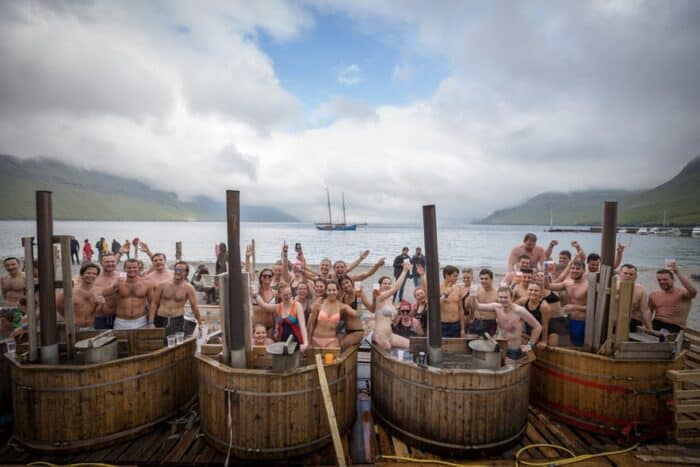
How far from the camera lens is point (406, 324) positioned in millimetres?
6980

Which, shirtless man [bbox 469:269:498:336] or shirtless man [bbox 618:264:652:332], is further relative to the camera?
shirtless man [bbox 469:269:498:336]

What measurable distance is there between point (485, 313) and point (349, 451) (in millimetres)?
3603

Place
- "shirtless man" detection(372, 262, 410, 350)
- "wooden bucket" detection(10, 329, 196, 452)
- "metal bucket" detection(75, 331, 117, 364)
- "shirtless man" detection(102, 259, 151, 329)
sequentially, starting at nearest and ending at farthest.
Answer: "wooden bucket" detection(10, 329, 196, 452) → "metal bucket" detection(75, 331, 117, 364) → "shirtless man" detection(372, 262, 410, 350) → "shirtless man" detection(102, 259, 151, 329)

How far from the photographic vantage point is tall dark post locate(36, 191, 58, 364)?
15.8 feet

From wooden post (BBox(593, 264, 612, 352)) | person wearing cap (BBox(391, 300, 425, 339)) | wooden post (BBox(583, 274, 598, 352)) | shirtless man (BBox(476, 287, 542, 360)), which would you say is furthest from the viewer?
person wearing cap (BBox(391, 300, 425, 339))

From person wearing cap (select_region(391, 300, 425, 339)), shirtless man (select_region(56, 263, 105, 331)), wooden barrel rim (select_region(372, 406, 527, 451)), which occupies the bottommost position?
wooden barrel rim (select_region(372, 406, 527, 451))

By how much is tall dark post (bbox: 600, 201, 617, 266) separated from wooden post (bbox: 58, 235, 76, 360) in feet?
26.1

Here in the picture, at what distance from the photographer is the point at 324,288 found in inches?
261

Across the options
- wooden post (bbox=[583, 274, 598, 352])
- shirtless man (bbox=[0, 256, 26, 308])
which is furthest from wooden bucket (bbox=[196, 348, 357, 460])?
shirtless man (bbox=[0, 256, 26, 308])

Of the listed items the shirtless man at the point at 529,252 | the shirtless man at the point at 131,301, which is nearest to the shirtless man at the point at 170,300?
the shirtless man at the point at 131,301

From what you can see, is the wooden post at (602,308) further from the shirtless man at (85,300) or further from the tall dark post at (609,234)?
the shirtless man at (85,300)

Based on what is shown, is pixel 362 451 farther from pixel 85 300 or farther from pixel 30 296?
pixel 85 300

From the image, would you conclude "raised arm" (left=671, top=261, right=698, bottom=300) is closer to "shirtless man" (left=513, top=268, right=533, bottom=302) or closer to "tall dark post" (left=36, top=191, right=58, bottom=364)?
"shirtless man" (left=513, top=268, right=533, bottom=302)

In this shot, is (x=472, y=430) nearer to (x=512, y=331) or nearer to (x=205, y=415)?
(x=512, y=331)
